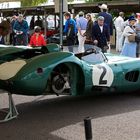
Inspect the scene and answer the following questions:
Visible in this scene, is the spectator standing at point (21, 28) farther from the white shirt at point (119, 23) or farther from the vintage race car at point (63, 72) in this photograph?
the vintage race car at point (63, 72)

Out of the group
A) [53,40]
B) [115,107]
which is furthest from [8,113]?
[53,40]

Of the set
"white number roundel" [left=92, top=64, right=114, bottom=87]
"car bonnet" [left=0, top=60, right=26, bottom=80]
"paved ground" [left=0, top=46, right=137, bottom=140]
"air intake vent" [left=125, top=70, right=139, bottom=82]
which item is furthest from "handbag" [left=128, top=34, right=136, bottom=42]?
"car bonnet" [left=0, top=60, right=26, bottom=80]

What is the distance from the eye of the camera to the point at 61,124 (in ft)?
20.2

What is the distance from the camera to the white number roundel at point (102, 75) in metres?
6.86

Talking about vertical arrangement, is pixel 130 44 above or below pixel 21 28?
below

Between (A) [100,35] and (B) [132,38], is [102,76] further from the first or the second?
(B) [132,38]

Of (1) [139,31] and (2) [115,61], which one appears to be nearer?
(2) [115,61]

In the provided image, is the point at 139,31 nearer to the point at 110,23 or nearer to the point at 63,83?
the point at 110,23

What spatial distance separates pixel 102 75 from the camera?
6949mm

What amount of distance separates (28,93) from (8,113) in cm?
59

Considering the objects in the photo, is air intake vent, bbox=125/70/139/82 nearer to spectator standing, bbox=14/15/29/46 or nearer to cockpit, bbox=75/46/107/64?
cockpit, bbox=75/46/107/64

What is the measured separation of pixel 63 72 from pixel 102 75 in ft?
2.43

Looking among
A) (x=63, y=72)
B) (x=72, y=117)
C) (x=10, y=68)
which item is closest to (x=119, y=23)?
(x=63, y=72)

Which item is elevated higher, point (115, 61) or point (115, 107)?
point (115, 61)
